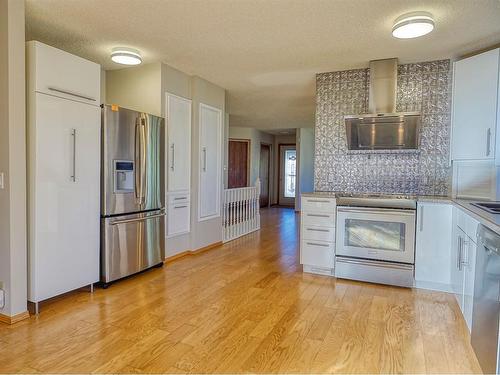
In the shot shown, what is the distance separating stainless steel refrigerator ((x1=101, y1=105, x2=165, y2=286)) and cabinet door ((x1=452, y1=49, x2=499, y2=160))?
3.07 m

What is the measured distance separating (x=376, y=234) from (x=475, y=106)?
150cm

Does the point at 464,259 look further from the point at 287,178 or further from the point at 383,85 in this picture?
the point at 287,178

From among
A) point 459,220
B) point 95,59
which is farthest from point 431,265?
point 95,59

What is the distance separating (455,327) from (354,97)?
2599 millimetres

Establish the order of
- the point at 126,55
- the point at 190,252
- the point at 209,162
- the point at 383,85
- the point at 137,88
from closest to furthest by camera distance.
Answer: the point at 126,55 → the point at 383,85 → the point at 137,88 → the point at 190,252 → the point at 209,162

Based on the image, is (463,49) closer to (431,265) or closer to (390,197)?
(390,197)

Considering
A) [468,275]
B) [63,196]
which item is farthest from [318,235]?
[63,196]

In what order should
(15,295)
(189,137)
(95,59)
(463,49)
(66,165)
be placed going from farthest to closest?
(189,137)
(95,59)
(463,49)
(66,165)
(15,295)

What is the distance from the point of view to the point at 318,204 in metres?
3.57

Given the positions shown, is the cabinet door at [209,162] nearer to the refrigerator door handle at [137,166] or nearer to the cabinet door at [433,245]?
the refrigerator door handle at [137,166]

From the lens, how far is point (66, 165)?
8.74ft

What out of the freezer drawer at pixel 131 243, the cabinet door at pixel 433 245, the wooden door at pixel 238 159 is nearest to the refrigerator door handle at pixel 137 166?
the freezer drawer at pixel 131 243

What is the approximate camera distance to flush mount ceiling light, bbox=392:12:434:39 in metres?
2.54

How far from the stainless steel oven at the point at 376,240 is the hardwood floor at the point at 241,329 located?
0.16 metres
